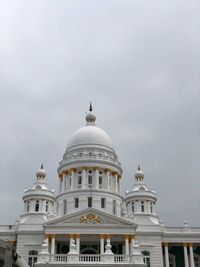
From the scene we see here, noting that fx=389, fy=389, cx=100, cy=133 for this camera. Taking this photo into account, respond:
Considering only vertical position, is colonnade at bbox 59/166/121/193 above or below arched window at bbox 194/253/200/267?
above

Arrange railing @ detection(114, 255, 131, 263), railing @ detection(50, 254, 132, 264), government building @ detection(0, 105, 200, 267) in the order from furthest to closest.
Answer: government building @ detection(0, 105, 200, 267), railing @ detection(114, 255, 131, 263), railing @ detection(50, 254, 132, 264)

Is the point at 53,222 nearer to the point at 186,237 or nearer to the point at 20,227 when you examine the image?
the point at 20,227

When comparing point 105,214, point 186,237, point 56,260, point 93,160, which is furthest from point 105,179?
point 56,260

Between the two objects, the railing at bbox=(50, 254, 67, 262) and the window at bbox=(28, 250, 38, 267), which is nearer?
the railing at bbox=(50, 254, 67, 262)

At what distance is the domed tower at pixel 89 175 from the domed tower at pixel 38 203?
147 centimetres

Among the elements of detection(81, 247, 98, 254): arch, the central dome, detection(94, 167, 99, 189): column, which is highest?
the central dome

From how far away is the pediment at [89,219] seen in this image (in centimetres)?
4569

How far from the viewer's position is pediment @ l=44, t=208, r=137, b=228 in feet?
150

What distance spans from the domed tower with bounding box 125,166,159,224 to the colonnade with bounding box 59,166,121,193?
258 centimetres

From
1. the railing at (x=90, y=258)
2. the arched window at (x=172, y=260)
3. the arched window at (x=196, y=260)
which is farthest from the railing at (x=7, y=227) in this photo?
the arched window at (x=196, y=260)

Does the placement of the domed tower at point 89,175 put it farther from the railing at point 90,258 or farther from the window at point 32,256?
the railing at point 90,258

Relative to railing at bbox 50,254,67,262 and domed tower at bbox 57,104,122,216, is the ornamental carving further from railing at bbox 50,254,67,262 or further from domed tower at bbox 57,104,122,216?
railing at bbox 50,254,67,262

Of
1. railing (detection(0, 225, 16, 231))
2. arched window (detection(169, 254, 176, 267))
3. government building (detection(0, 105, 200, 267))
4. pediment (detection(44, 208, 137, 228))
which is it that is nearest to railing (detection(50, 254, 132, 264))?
government building (detection(0, 105, 200, 267))

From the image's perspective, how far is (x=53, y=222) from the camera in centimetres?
4566
